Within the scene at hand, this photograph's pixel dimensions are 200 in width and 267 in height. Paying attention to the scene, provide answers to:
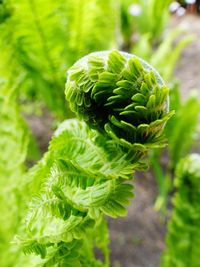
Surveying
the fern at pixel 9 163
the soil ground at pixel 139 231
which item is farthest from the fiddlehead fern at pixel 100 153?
the soil ground at pixel 139 231

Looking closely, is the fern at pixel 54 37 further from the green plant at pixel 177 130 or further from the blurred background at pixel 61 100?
the green plant at pixel 177 130

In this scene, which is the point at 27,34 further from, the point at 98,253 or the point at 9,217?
the point at 98,253

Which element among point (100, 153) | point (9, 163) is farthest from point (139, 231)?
point (100, 153)

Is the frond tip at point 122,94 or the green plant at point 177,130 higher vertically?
the frond tip at point 122,94

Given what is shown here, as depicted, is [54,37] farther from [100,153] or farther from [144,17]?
[144,17]

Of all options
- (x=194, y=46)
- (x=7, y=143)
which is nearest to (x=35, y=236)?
(x=7, y=143)

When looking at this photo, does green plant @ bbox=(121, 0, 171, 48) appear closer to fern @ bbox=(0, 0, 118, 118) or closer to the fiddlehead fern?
fern @ bbox=(0, 0, 118, 118)

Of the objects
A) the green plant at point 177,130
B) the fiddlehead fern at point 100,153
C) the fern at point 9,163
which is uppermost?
the fiddlehead fern at point 100,153
